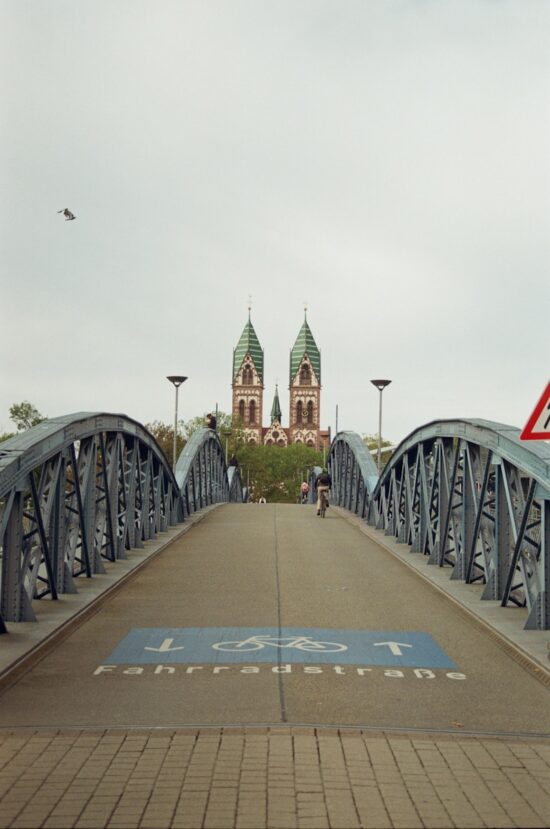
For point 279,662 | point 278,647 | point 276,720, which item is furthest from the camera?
point 278,647

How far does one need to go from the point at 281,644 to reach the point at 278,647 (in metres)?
0.18

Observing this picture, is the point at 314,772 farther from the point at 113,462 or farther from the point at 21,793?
the point at 113,462

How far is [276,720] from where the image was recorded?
27.0ft

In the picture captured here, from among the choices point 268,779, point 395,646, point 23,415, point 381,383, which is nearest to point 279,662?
point 395,646

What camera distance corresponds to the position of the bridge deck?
20.8 ft

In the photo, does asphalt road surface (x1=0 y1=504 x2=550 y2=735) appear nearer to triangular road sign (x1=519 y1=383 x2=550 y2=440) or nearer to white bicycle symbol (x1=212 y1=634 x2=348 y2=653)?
white bicycle symbol (x1=212 y1=634 x2=348 y2=653)

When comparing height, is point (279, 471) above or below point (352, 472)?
above

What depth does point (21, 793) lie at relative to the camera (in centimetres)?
652

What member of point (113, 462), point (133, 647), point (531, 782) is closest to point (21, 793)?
point (531, 782)

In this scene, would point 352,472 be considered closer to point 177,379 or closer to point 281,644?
point 177,379

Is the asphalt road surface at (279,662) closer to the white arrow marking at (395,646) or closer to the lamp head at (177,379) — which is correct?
the white arrow marking at (395,646)

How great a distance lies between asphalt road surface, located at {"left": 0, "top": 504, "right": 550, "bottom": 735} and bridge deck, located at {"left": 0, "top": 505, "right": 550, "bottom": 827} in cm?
3

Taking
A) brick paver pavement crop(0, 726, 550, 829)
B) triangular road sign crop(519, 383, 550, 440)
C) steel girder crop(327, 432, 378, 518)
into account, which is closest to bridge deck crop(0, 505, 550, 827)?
brick paver pavement crop(0, 726, 550, 829)

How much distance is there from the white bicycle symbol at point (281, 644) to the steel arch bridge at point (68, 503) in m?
2.61
